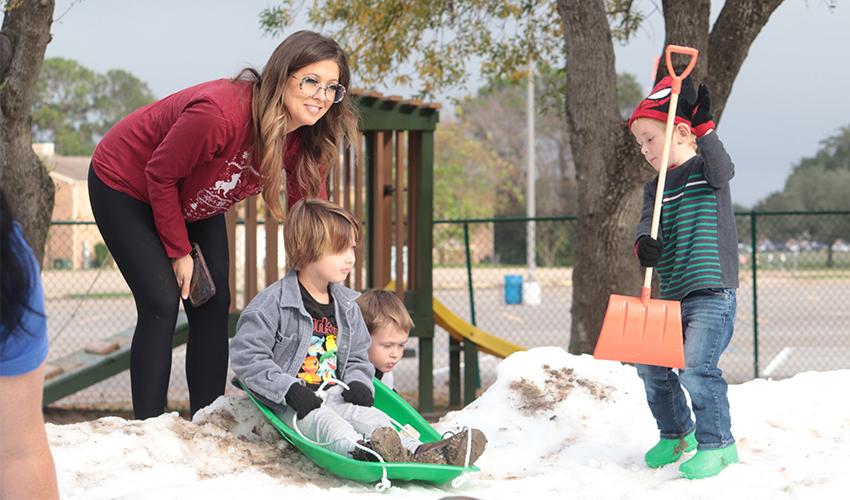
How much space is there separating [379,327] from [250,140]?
109cm

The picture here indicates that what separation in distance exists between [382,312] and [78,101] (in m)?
63.1

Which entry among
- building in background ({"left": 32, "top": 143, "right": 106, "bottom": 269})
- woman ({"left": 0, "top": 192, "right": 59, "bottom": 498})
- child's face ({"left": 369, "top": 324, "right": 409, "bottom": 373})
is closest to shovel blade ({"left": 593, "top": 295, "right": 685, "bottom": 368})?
child's face ({"left": 369, "top": 324, "right": 409, "bottom": 373})

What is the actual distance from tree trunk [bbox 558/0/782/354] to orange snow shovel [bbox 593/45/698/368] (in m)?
3.09

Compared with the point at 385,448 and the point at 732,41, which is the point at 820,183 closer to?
the point at 732,41

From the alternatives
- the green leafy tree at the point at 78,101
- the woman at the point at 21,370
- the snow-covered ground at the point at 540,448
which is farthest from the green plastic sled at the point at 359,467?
the green leafy tree at the point at 78,101

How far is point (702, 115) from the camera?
3.70 metres

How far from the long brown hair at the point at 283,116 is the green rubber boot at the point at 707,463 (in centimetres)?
175

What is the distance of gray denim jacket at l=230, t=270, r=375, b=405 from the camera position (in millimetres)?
3736

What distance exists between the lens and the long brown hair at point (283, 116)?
375 centimetres

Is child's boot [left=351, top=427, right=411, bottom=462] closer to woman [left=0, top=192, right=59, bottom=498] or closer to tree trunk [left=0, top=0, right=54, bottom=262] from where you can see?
woman [left=0, top=192, right=59, bottom=498]

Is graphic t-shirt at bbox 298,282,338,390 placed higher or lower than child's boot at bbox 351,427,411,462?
higher

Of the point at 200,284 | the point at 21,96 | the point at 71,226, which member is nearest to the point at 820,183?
the point at 71,226

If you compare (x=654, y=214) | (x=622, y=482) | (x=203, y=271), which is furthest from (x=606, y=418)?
(x=203, y=271)

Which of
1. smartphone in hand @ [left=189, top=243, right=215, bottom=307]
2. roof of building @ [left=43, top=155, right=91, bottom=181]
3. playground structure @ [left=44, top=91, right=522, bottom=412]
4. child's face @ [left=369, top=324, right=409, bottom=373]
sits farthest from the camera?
roof of building @ [left=43, top=155, right=91, bottom=181]
